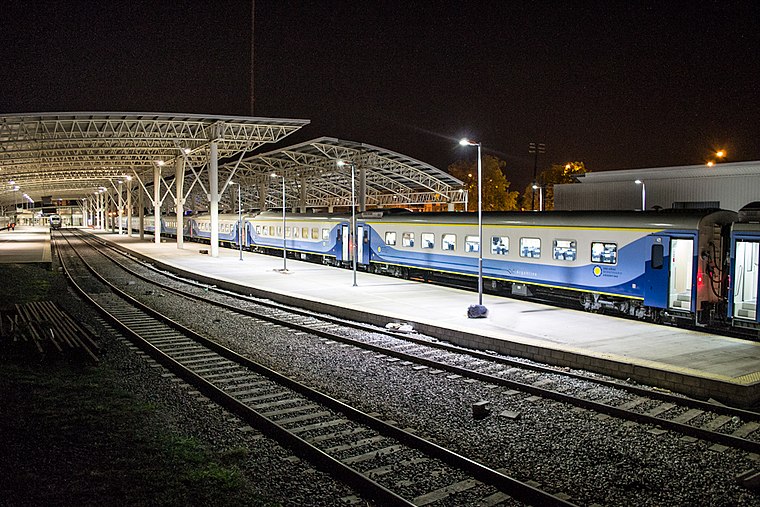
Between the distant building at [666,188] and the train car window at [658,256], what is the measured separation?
5.56 metres

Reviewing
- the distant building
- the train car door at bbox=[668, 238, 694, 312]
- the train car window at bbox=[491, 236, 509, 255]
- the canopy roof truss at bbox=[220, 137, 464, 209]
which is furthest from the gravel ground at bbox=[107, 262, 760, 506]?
the canopy roof truss at bbox=[220, 137, 464, 209]

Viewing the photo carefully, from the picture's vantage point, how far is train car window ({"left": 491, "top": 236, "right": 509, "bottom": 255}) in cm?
2180

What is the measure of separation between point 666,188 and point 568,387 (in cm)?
2149

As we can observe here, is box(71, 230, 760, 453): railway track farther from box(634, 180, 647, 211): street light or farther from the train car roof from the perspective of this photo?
box(634, 180, 647, 211): street light

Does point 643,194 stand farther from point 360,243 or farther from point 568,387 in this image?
point 568,387

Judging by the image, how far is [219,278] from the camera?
90.5ft

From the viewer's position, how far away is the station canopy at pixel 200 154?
3991 cm

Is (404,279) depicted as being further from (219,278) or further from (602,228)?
(602,228)

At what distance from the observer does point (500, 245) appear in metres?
22.1

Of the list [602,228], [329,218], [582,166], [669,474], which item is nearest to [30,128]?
[329,218]

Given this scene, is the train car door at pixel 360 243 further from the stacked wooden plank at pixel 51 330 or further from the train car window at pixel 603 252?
the stacked wooden plank at pixel 51 330

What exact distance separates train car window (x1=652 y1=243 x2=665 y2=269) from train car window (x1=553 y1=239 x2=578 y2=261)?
9.19 feet

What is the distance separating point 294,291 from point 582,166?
5891cm

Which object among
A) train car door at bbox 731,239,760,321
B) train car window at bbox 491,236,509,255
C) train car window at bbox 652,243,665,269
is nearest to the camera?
train car door at bbox 731,239,760,321
